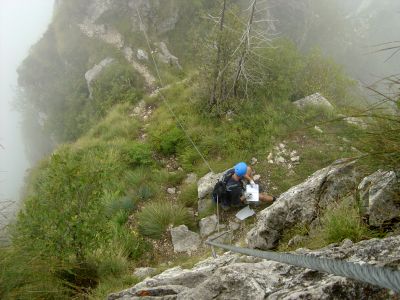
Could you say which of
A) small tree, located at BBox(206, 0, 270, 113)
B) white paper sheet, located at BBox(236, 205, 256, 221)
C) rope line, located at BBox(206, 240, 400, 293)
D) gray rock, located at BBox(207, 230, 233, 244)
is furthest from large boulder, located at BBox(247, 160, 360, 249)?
small tree, located at BBox(206, 0, 270, 113)

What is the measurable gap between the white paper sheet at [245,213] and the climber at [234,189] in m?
0.13

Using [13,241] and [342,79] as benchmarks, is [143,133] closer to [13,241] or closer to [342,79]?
[342,79]

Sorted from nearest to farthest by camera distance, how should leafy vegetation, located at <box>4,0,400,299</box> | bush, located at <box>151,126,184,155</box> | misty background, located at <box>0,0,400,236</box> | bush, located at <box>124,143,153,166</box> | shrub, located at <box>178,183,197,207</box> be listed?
leafy vegetation, located at <box>4,0,400,299</box>
shrub, located at <box>178,183,197,207</box>
bush, located at <box>124,143,153,166</box>
bush, located at <box>151,126,184,155</box>
misty background, located at <box>0,0,400,236</box>

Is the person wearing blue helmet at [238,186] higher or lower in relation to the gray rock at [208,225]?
higher

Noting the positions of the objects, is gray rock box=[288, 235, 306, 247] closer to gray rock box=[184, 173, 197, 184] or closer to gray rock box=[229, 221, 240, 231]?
gray rock box=[229, 221, 240, 231]

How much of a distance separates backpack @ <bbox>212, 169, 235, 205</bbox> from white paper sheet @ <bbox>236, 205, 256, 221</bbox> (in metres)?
0.35

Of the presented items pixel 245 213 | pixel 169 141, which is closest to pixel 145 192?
pixel 169 141

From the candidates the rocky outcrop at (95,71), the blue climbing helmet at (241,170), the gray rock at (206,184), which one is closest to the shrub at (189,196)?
the gray rock at (206,184)

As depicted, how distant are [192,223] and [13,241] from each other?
473 centimetres

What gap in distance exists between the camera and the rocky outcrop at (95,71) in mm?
16734

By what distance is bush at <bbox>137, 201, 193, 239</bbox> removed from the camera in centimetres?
802

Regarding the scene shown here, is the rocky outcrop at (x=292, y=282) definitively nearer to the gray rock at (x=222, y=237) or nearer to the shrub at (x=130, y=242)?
the shrub at (x=130, y=242)

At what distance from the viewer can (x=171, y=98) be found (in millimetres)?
12945

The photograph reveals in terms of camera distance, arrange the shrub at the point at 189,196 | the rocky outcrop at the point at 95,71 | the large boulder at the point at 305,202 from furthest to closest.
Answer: the rocky outcrop at the point at 95,71, the shrub at the point at 189,196, the large boulder at the point at 305,202
